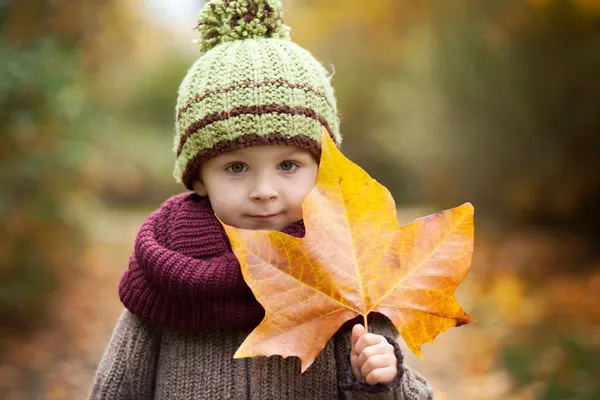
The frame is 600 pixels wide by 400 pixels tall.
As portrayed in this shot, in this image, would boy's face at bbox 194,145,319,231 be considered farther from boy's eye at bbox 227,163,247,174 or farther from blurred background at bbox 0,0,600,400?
blurred background at bbox 0,0,600,400

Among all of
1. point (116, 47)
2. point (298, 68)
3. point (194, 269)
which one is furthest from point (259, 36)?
point (116, 47)

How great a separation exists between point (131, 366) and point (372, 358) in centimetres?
78

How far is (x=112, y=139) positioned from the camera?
10195mm

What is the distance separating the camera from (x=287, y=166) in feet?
5.95

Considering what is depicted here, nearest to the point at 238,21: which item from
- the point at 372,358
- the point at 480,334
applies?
the point at 372,358

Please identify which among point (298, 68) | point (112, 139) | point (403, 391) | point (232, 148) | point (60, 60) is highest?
point (112, 139)

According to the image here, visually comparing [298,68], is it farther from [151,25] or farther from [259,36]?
[151,25]

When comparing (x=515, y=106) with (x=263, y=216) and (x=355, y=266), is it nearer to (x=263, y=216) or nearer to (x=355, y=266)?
(x=263, y=216)

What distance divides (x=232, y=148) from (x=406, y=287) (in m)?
0.59

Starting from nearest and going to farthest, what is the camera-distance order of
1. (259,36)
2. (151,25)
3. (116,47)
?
(259,36) < (116,47) < (151,25)

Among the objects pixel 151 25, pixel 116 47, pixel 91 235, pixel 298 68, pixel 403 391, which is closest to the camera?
pixel 403 391

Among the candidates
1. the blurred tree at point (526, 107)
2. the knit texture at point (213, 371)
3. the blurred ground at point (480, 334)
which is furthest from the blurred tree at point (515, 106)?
the knit texture at point (213, 371)

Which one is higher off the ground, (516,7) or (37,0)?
(516,7)

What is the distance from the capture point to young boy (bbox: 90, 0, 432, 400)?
5.70 ft
